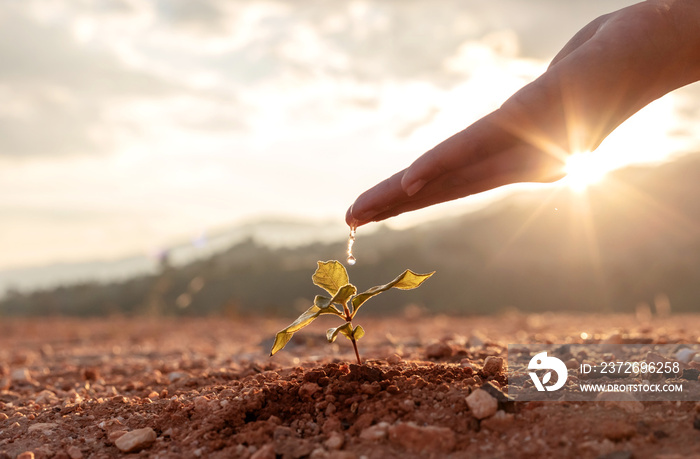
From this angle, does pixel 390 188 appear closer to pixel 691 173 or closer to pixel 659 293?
pixel 659 293

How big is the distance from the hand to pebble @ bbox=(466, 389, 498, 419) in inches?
28.9

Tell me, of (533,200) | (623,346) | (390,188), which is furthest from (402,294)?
(390,188)

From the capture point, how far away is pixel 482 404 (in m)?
1.79

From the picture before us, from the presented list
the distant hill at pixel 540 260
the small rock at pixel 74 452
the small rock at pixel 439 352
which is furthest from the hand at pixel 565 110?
the distant hill at pixel 540 260

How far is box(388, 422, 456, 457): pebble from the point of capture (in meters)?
1.68

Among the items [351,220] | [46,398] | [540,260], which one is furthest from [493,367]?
[540,260]

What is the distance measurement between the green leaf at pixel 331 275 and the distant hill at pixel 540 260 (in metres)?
8.10

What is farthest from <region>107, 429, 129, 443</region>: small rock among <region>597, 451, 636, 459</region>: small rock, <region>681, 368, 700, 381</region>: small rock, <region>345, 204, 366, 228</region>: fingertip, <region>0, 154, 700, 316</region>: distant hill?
<region>0, 154, 700, 316</region>: distant hill

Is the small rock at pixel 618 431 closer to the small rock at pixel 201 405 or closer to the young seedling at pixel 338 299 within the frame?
the young seedling at pixel 338 299

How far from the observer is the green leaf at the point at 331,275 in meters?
2.13

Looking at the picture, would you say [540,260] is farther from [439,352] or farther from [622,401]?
[622,401]

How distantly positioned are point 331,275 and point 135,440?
0.86 meters

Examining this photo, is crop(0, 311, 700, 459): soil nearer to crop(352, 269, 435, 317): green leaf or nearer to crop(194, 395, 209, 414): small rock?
crop(194, 395, 209, 414): small rock

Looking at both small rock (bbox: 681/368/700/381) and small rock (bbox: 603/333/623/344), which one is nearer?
small rock (bbox: 681/368/700/381)
